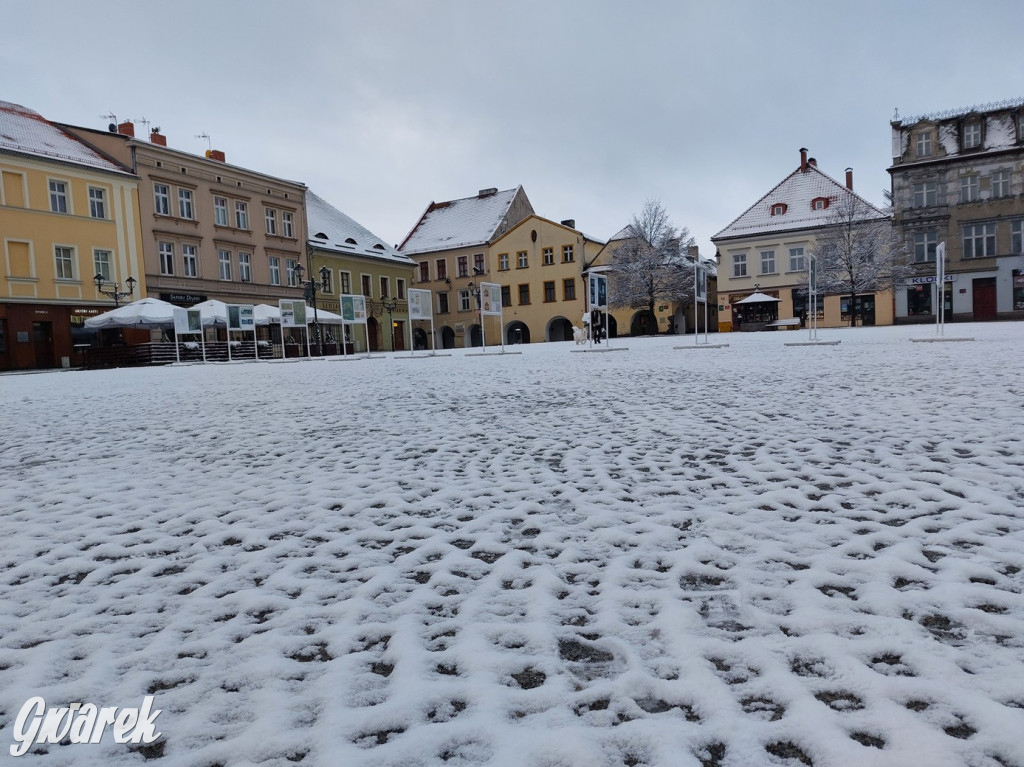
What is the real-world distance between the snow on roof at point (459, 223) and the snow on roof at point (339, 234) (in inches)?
199

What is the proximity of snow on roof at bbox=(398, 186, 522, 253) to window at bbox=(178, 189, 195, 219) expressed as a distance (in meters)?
22.5

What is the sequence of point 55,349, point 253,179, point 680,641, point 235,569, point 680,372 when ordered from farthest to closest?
point 253,179
point 55,349
point 680,372
point 235,569
point 680,641

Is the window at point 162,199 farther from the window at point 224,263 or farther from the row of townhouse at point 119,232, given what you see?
the window at point 224,263

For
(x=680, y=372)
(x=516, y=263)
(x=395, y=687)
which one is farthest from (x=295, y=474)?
(x=516, y=263)

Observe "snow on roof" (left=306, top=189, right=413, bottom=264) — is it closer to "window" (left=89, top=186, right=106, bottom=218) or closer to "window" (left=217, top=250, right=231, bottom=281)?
"window" (left=217, top=250, right=231, bottom=281)

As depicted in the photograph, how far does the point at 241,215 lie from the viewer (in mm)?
38938

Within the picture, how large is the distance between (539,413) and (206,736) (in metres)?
5.71

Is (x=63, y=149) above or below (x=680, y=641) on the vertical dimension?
above

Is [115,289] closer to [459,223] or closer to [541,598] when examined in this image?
[459,223]

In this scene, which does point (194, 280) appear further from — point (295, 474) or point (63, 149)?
point (295, 474)

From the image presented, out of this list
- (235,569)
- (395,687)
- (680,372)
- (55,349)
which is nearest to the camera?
(395,687)

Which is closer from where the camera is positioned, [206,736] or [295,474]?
A: [206,736]

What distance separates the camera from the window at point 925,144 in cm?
4281

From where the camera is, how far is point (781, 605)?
2242mm
